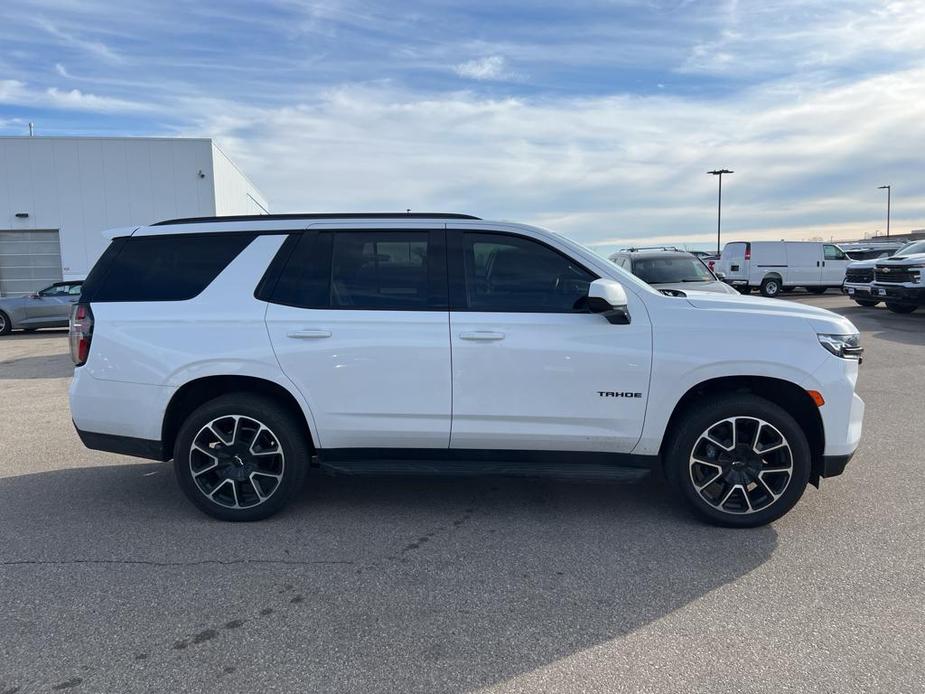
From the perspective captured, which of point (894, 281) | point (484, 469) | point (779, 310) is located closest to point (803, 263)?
point (894, 281)

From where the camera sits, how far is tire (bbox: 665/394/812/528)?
4.06 meters

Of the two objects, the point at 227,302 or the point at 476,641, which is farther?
the point at 227,302

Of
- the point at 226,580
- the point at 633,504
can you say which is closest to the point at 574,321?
the point at 633,504

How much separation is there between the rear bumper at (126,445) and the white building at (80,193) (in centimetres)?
2372

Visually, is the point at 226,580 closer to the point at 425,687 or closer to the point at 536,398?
the point at 425,687

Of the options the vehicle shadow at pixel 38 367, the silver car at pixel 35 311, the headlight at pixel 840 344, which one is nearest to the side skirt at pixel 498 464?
the headlight at pixel 840 344

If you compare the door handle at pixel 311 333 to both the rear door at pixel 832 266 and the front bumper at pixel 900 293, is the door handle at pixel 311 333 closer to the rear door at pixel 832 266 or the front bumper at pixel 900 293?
the front bumper at pixel 900 293

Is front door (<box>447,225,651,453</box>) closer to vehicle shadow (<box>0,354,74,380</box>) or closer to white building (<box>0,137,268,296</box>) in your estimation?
vehicle shadow (<box>0,354,74,380</box>)

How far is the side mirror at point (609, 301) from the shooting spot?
12.7 ft

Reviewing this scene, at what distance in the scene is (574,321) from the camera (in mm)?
4086

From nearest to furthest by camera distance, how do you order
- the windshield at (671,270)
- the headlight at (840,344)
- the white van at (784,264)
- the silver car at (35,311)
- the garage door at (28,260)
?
the headlight at (840,344) < the windshield at (671,270) < the silver car at (35,311) < the white van at (784,264) < the garage door at (28,260)

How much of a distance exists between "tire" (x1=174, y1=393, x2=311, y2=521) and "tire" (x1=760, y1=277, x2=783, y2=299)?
24.6 meters

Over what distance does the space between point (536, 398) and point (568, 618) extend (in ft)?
4.40

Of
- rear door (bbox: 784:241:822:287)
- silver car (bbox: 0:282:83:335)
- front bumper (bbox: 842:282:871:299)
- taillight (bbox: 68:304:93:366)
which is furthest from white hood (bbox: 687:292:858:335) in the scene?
rear door (bbox: 784:241:822:287)
